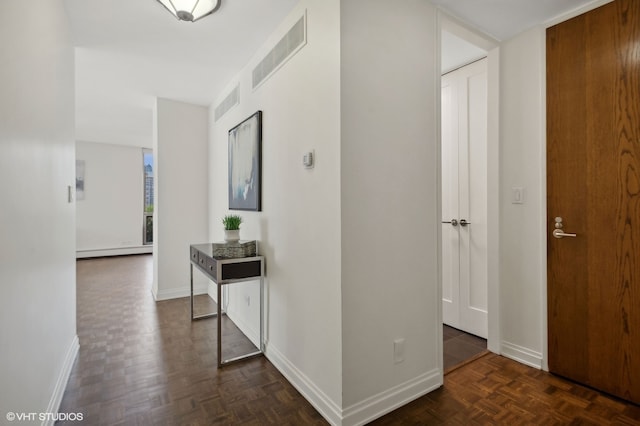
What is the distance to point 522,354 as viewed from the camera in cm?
241

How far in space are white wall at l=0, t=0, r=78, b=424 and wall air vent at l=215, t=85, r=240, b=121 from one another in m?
1.40

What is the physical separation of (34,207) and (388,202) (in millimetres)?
1850

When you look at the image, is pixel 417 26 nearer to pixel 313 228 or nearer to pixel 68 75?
pixel 313 228

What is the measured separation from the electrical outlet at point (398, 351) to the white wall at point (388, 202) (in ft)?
0.08

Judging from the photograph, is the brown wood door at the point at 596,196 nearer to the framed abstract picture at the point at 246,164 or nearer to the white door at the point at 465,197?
the white door at the point at 465,197

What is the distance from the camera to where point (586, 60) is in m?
2.09

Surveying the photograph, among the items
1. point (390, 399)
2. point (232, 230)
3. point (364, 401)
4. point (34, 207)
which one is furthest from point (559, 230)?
point (34, 207)

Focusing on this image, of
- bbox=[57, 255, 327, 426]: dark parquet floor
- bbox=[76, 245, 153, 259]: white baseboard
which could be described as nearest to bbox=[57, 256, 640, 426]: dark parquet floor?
bbox=[57, 255, 327, 426]: dark parquet floor

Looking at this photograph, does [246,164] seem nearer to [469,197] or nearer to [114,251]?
[469,197]

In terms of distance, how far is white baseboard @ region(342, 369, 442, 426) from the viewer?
5.61 ft

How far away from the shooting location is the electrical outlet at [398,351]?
1886mm

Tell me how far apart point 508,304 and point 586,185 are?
105 centimetres

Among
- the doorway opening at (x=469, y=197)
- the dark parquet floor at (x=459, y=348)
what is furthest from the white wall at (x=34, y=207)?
the doorway opening at (x=469, y=197)

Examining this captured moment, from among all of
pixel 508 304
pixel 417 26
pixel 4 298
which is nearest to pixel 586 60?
pixel 417 26
